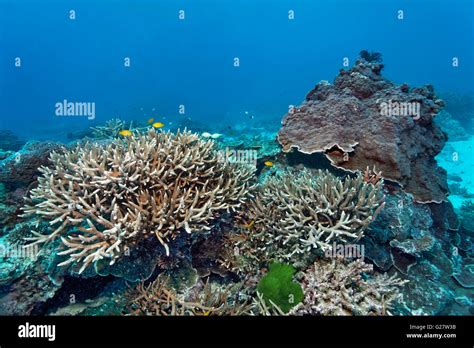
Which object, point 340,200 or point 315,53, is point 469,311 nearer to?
point 340,200

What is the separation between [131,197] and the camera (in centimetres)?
399

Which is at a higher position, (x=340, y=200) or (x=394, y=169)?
(x=394, y=169)

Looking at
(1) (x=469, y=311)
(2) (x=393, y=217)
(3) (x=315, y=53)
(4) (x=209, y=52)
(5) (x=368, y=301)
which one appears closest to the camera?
(5) (x=368, y=301)

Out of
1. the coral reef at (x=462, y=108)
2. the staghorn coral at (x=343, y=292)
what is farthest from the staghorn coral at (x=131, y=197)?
the coral reef at (x=462, y=108)

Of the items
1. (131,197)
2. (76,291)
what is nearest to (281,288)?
(131,197)

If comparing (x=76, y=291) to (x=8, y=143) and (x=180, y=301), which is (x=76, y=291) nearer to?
(x=180, y=301)

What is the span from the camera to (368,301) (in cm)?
371

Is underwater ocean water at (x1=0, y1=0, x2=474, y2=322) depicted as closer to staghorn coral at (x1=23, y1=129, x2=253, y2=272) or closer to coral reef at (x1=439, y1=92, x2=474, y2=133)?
staghorn coral at (x1=23, y1=129, x2=253, y2=272)

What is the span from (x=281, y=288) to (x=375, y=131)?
378 centimetres

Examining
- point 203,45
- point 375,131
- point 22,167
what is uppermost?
point 203,45

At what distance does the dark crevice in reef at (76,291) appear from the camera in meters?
4.43

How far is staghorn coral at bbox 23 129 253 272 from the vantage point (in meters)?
3.59

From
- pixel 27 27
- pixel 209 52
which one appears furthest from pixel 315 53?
pixel 27 27
